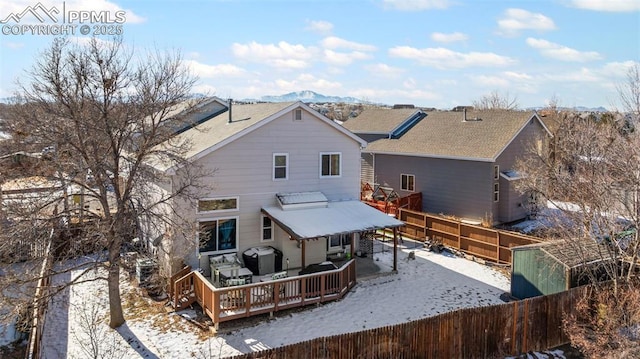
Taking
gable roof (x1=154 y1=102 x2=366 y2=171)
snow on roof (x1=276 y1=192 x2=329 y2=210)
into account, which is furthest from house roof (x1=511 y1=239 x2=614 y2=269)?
gable roof (x1=154 y1=102 x2=366 y2=171)

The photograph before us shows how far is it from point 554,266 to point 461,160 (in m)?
11.9

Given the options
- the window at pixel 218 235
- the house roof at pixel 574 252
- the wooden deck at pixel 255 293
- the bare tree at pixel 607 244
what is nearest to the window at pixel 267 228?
the window at pixel 218 235

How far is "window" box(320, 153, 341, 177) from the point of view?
1798 cm

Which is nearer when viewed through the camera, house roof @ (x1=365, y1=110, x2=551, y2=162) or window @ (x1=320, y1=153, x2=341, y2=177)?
window @ (x1=320, y1=153, x2=341, y2=177)

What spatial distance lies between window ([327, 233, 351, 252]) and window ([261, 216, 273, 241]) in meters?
2.43

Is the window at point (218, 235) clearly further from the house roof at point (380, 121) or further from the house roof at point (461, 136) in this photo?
the house roof at point (380, 121)

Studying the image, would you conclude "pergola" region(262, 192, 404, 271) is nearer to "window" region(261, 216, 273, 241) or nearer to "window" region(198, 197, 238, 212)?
"window" region(261, 216, 273, 241)

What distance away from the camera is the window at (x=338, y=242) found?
59.5 feet

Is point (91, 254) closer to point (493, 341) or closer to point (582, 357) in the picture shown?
point (493, 341)

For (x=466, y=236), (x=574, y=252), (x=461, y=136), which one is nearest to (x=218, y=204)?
(x=466, y=236)

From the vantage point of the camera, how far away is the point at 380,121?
104 ft

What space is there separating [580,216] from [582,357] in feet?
13.7

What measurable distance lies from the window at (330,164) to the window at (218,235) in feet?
13.3

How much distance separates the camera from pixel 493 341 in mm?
10758
